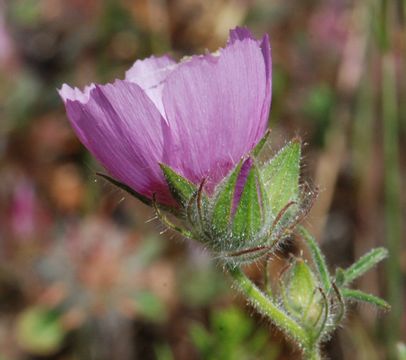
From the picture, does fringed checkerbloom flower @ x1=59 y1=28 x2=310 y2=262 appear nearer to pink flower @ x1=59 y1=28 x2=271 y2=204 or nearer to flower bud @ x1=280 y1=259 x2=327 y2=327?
pink flower @ x1=59 y1=28 x2=271 y2=204

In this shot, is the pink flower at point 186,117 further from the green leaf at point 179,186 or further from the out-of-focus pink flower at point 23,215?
the out-of-focus pink flower at point 23,215

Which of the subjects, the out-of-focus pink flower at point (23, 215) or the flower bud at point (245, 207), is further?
the out-of-focus pink flower at point (23, 215)

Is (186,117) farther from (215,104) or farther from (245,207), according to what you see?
(245,207)

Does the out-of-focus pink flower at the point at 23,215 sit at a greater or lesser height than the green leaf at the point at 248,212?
lesser

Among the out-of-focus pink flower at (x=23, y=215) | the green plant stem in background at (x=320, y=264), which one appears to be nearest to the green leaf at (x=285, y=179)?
the green plant stem in background at (x=320, y=264)

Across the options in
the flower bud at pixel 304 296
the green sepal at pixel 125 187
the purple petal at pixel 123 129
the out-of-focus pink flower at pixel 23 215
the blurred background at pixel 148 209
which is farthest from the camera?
the out-of-focus pink flower at pixel 23 215

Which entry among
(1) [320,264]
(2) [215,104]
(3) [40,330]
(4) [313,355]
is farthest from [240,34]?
(3) [40,330]

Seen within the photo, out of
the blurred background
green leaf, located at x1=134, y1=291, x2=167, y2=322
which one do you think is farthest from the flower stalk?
green leaf, located at x1=134, y1=291, x2=167, y2=322
